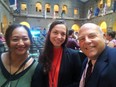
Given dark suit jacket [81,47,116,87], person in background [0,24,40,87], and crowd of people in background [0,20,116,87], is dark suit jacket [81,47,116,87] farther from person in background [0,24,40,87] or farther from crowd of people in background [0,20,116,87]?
person in background [0,24,40,87]

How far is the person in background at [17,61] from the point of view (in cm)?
220

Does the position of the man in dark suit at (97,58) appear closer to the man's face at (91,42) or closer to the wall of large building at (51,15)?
the man's face at (91,42)

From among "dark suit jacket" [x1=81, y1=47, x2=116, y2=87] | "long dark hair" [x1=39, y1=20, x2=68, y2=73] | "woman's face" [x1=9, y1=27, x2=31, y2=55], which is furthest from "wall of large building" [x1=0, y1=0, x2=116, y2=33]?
"dark suit jacket" [x1=81, y1=47, x2=116, y2=87]

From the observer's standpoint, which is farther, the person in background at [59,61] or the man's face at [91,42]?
the person in background at [59,61]

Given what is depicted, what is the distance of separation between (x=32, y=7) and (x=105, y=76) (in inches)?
1378

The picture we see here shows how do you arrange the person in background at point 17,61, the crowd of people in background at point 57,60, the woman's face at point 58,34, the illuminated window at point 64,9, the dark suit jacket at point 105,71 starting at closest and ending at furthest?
1. the dark suit jacket at point 105,71
2. the crowd of people in background at point 57,60
3. the person in background at point 17,61
4. the woman's face at point 58,34
5. the illuminated window at point 64,9

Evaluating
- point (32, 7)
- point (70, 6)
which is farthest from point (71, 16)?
point (32, 7)

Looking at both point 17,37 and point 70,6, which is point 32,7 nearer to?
point 70,6

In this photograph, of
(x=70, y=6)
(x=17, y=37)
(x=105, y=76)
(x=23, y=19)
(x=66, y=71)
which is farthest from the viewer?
(x=70, y=6)

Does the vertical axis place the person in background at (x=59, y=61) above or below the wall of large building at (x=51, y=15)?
below

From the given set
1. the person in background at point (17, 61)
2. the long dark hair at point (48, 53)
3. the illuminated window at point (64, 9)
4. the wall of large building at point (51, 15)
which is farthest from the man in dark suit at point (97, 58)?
the illuminated window at point (64, 9)

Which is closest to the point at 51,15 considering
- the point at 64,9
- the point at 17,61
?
the point at 64,9

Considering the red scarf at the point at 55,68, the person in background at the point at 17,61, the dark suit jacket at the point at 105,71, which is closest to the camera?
the dark suit jacket at the point at 105,71

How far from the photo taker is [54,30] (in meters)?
2.86
